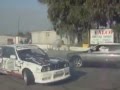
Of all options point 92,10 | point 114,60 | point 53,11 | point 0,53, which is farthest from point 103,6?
point 53,11

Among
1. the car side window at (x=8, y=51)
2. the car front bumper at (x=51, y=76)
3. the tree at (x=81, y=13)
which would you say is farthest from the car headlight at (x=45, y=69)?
the tree at (x=81, y=13)

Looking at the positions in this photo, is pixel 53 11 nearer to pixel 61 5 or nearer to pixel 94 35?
pixel 61 5

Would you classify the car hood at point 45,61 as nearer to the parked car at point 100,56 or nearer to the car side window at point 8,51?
the car side window at point 8,51

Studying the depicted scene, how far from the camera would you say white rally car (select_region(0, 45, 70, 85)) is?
39.9 ft

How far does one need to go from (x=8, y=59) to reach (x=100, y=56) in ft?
21.8

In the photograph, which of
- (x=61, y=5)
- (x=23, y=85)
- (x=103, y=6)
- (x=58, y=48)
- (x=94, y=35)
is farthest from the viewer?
(x=58, y=48)

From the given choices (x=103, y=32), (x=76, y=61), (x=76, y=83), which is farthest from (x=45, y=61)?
(x=103, y=32)

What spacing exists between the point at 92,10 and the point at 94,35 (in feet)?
35.4

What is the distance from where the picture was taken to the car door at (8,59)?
43.9ft

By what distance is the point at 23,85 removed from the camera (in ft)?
40.5

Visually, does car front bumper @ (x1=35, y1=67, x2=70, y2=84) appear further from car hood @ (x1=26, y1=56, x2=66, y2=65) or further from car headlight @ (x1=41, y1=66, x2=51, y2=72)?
car hood @ (x1=26, y1=56, x2=66, y2=65)

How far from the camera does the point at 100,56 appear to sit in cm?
1866

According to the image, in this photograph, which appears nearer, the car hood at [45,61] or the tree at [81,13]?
the car hood at [45,61]

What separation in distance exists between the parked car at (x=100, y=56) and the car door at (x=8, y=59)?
5.94 meters
